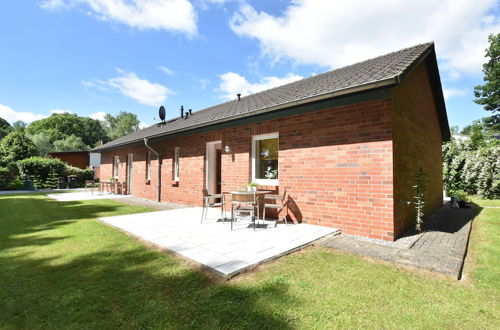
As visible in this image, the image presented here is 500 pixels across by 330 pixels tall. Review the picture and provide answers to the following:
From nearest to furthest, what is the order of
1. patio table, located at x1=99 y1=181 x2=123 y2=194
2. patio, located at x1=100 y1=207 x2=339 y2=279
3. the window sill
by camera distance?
patio, located at x1=100 y1=207 x2=339 y2=279 < the window sill < patio table, located at x1=99 y1=181 x2=123 y2=194

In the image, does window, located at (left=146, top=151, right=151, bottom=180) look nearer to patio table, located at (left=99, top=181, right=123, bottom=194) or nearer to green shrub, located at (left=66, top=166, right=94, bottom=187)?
patio table, located at (left=99, top=181, right=123, bottom=194)

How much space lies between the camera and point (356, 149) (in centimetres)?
503

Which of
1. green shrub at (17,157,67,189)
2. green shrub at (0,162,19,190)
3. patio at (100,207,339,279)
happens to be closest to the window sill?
patio at (100,207,339,279)

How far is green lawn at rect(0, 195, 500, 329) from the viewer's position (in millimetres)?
2152

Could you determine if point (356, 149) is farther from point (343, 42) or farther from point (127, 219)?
point (343, 42)

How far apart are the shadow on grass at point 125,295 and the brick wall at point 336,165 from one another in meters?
2.96

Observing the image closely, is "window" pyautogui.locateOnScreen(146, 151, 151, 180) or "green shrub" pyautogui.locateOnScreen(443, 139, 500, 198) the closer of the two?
"green shrub" pyautogui.locateOnScreen(443, 139, 500, 198)

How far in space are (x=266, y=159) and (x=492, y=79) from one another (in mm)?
32636

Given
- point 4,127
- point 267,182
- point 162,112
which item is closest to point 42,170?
point 162,112

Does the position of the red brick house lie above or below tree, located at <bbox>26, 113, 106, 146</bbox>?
below

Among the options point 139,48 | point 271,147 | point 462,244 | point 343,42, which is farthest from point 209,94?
point 462,244

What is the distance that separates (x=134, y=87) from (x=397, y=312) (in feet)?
211

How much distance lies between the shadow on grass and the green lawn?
0.01 metres

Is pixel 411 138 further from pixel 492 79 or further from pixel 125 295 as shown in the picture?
pixel 492 79
